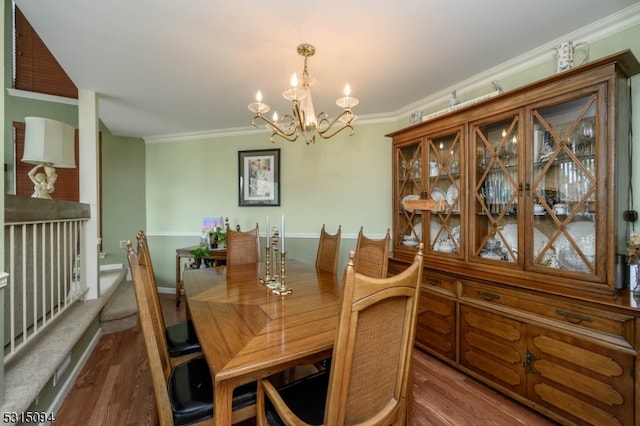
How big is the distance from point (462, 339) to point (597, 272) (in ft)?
3.10

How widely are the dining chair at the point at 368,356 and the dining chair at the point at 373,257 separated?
98 cm

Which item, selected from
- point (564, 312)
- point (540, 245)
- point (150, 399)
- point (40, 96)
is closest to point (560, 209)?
point (540, 245)

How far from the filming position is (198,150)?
13.3 feet

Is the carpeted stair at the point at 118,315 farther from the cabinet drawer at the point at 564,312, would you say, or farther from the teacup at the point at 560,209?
the teacup at the point at 560,209

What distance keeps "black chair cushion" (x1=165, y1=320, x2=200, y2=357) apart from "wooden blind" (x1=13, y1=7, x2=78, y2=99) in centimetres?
308

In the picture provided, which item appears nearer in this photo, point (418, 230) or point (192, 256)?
point (418, 230)

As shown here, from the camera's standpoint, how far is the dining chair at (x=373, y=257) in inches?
76.8

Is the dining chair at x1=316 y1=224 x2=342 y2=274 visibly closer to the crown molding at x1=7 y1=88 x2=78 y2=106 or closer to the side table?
the side table

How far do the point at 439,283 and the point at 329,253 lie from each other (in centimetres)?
94

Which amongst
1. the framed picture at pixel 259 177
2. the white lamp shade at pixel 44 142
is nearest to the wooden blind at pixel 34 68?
the white lamp shade at pixel 44 142

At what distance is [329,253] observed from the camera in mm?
2473

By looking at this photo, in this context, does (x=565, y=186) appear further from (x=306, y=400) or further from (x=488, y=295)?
(x=306, y=400)

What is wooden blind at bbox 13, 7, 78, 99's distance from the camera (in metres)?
2.98

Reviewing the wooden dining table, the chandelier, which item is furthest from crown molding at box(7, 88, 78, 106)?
the wooden dining table
